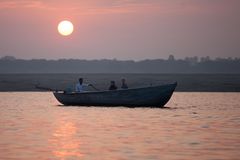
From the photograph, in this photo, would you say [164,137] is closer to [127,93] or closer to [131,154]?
[131,154]

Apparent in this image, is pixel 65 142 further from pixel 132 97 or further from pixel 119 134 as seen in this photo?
pixel 132 97

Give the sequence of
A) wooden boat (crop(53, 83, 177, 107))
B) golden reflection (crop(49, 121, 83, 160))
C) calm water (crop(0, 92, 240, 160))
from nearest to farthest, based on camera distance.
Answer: golden reflection (crop(49, 121, 83, 160)), calm water (crop(0, 92, 240, 160)), wooden boat (crop(53, 83, 177, 107))

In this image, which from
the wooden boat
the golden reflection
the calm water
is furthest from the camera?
the wooden boat

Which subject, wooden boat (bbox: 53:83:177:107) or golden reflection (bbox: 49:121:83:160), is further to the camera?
wooden boat (bbox: 53:83:177:107)

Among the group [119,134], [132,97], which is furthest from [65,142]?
[132,97]

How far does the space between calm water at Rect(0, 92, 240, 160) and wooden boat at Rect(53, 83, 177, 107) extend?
60cm

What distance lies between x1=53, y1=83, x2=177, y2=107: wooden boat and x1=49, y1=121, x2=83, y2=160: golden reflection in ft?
31.7

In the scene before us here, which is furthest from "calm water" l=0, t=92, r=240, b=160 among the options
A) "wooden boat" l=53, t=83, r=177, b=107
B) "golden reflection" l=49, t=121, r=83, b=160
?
"wooden boat" l=53, t=83, r=177, b=107

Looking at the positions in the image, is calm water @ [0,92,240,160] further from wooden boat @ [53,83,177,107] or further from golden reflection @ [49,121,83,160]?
wooden boat @ [53,83,177,107]

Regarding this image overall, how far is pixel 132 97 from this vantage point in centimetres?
4038

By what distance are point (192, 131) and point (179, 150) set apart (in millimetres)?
6539

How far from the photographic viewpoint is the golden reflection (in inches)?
802

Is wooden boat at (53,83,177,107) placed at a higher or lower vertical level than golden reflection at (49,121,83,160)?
higher

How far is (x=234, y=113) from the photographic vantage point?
3900 cm
